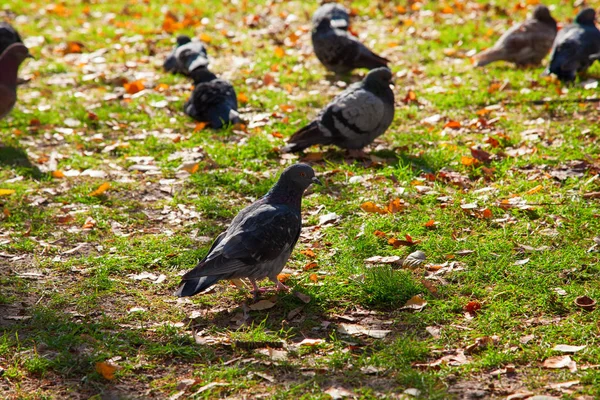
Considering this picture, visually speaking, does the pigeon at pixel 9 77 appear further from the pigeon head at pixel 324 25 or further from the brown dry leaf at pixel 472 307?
the brown dry leaf at pixel 472 307

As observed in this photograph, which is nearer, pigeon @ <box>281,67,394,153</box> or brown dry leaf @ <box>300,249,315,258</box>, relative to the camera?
brown dry leaf @ <box>300,249,315,258</box>

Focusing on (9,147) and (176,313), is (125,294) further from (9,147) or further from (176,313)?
(9,147)

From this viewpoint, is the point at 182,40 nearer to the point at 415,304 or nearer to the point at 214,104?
the point at 214,104

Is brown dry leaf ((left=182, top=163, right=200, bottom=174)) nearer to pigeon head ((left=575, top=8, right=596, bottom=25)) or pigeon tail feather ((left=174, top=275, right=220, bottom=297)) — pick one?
pigeon tail feather ((left=174, top=275, right=220, bottom=297))

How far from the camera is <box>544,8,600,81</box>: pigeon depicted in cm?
820

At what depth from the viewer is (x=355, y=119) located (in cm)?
668

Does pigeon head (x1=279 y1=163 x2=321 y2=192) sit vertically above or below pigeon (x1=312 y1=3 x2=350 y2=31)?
below

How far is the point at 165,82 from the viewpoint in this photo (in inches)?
369

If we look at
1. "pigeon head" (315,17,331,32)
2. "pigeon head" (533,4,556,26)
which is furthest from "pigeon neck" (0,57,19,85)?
"pigeon head" (533,4,556,26)

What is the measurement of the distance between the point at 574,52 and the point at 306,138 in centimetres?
373

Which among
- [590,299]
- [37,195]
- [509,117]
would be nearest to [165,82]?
[37,195]

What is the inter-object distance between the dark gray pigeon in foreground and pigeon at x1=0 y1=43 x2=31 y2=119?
191 cm

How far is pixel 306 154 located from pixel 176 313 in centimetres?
301

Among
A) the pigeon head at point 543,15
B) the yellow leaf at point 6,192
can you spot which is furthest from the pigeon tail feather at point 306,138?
the pigeon head at point 543,15
